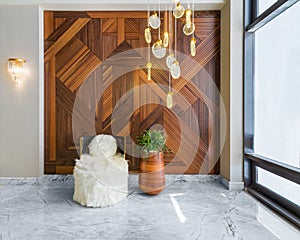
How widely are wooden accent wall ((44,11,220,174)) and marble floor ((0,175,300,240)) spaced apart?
480 mm

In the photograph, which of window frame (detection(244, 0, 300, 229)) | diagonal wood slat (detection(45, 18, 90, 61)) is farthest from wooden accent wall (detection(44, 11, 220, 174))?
window frame (detection(244, 0, 300, 229))

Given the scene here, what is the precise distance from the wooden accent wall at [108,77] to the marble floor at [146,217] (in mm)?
480

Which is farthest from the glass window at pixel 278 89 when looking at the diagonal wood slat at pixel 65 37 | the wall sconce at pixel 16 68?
the wall sconce at pixel 16 68

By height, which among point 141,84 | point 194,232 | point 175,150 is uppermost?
point 141,84

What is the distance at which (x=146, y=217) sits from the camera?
1.97 m

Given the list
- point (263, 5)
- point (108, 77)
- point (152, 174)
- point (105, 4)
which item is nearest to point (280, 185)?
point (152, 174)

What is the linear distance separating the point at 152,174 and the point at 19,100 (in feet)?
5.77

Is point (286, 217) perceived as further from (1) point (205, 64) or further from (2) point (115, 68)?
(2) point (115, 68)

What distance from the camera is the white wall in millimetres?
2854

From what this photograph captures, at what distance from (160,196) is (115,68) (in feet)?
4.99

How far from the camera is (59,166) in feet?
9.64

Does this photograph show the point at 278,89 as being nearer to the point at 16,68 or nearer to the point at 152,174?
the point at 152,174

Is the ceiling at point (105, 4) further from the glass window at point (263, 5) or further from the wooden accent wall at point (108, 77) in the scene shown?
the glass window at point (263, 5)

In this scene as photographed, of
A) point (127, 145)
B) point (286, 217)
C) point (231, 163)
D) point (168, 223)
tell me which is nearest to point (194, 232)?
point (168, 223)
